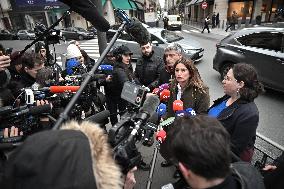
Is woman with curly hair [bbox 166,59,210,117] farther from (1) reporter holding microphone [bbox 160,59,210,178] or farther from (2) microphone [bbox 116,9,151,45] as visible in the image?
(2) microphone [bbox 116,9,151,45]

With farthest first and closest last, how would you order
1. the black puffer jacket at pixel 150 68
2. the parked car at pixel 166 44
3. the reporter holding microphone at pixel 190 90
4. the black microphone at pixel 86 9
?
1. the parked car at pixel 166 44
2. the black puffer jacket at pixel 150 68
3. the reporter holding microphone at pixel 190 90
4. the black microphone at pixel 86 9

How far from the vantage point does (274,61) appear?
5852 mm

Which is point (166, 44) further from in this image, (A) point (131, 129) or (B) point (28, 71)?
(A) point (131, 129)

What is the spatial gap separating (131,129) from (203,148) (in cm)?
44

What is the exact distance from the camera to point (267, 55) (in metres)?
6.04

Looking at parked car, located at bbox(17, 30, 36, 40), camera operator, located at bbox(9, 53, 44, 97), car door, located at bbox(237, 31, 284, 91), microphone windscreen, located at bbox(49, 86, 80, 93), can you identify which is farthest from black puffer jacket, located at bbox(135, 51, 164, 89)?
parked car, located at bbox(17, 30, 36, 40)

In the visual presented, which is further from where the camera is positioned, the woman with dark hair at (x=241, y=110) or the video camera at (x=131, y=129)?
the woman with dark hair at (x=241, y=110)

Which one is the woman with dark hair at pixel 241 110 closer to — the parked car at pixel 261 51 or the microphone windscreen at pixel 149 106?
the microphone windscreen at pixel 149 106

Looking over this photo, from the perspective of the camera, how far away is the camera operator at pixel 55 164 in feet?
3.10

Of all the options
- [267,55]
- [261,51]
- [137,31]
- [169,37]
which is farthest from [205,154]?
[169,37]

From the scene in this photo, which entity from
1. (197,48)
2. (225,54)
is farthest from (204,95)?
(197,48)

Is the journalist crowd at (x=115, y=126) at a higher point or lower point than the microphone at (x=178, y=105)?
higher

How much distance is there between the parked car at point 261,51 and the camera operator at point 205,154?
5.15 m

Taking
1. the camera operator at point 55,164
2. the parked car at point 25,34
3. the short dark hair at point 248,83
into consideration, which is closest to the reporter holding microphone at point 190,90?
the short dark hair at point 248,83
